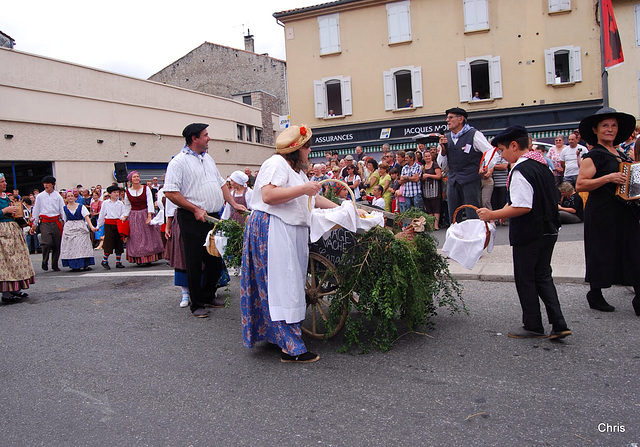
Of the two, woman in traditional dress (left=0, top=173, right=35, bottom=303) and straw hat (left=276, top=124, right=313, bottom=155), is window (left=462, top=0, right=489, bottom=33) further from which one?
straw hat (left=276, top=124, right=313, bottom=155)

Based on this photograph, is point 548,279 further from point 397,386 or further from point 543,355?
point 397,386

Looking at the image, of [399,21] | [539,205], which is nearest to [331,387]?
[539,205]

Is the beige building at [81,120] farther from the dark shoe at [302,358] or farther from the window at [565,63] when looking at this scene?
the dark shoe at [302,358]

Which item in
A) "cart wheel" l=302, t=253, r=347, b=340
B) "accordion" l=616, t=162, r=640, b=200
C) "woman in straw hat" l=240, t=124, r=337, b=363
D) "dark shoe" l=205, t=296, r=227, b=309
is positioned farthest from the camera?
"dark shoe" l=205, t=296, r=227, b=309

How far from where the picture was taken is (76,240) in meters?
11.4

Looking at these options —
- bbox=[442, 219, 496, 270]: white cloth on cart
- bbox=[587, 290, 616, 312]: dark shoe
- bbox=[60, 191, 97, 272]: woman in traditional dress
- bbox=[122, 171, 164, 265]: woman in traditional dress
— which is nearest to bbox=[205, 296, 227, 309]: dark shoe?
bbox=[442, 219, 496, 270]: white cloth on cart

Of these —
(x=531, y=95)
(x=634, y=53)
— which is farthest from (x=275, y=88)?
(x=634, y=53)

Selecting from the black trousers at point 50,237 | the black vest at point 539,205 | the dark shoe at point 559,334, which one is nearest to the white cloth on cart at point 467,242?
the black vest at point 539,205

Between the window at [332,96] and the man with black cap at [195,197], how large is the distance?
22324 mm

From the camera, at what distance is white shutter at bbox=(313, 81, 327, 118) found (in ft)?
91.6

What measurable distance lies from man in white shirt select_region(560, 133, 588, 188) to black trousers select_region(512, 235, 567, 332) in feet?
29.9

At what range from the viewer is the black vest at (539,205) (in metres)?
4.20

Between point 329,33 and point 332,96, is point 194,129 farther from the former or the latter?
point 332,96

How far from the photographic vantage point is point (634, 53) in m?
24.1
